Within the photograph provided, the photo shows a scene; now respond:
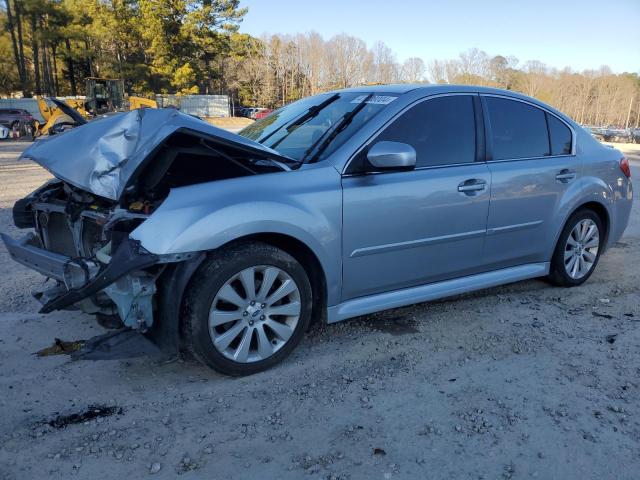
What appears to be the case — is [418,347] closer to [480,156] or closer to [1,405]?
[480,156]

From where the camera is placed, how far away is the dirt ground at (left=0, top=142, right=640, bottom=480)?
96.3 inches

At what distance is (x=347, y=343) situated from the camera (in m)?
3.72

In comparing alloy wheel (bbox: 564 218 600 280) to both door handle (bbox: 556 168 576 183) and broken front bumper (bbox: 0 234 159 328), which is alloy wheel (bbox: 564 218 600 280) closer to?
door handle (bbox: 556 168 576 183)

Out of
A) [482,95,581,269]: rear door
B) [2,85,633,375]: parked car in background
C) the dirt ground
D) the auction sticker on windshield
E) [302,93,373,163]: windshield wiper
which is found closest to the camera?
the dirt ground

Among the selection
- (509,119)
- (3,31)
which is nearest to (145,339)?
(509,119)

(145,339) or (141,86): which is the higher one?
(141,86)

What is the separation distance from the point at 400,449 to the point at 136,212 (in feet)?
6.51

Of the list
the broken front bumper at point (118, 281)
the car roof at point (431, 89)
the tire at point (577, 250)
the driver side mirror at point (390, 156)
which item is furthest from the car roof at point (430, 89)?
the broken front bumper at point (118, 281)

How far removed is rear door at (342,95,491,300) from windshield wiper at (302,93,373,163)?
28 cm

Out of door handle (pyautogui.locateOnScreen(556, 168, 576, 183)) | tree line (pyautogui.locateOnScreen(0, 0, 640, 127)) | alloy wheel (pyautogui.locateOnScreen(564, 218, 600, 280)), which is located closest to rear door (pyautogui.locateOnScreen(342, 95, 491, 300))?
door handle (pyautogui.locateOnScreen(556, 168, 576, 183))

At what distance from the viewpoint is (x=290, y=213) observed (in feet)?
10.4

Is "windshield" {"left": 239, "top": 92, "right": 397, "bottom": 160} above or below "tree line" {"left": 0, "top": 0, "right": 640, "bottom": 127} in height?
below

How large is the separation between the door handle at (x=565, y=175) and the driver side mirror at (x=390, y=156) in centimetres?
178

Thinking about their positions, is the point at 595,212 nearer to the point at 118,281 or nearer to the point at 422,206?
the point at 422,206
